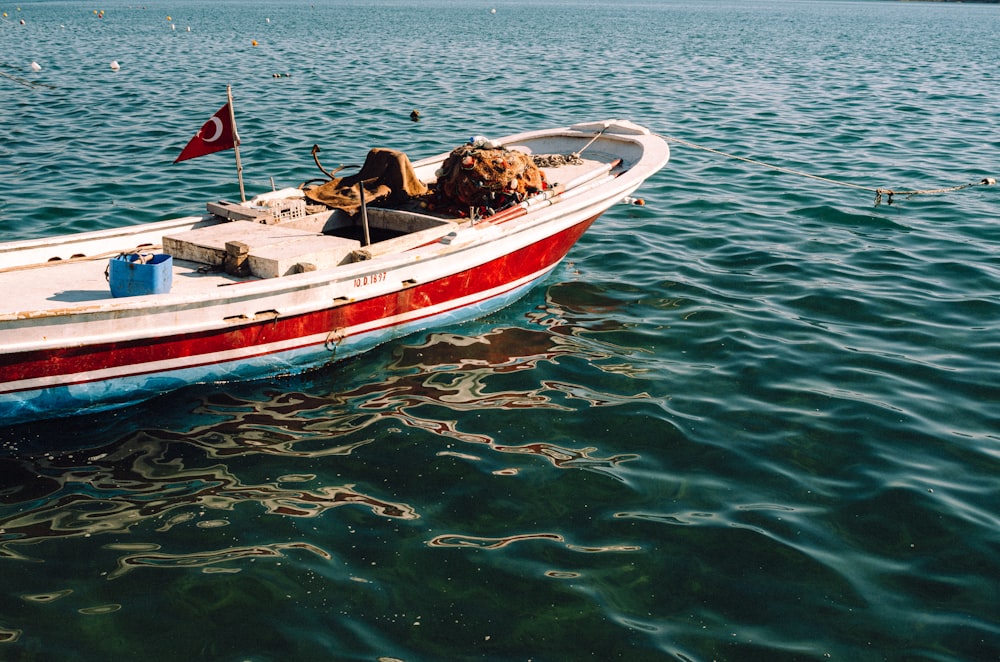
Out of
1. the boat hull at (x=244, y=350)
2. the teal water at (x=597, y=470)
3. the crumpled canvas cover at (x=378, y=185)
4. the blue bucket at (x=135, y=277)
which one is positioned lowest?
the teal water at (x=597, y=470)

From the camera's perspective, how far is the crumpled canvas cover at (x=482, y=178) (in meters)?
10.5

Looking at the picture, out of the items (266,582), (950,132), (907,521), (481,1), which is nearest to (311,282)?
(266,582)

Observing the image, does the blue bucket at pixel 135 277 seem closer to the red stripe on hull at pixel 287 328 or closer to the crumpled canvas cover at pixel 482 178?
the red stripe on hull at pixel 287 328

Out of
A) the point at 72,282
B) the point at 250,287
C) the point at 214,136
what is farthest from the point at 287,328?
the point at 214,136

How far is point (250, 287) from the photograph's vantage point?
805cm

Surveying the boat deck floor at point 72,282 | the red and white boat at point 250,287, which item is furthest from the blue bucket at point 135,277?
the boat deck floor at point 72,282

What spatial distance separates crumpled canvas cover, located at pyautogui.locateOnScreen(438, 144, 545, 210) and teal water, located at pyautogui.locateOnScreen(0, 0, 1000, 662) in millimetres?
1545

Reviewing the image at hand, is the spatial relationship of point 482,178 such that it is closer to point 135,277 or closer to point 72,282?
point 135,277

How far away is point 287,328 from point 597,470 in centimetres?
351

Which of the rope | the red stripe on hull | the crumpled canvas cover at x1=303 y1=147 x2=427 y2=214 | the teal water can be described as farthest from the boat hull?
the rope

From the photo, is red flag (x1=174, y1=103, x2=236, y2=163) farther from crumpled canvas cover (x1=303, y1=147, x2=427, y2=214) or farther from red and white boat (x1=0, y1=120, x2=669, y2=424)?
crumpled canvas cover (x1=303, y1=147, x2=427, y2=214)

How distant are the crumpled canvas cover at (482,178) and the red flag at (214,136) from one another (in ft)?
8.90

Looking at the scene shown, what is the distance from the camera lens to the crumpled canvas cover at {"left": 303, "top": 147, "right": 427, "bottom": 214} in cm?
1064

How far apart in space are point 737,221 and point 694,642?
10.1 metres
